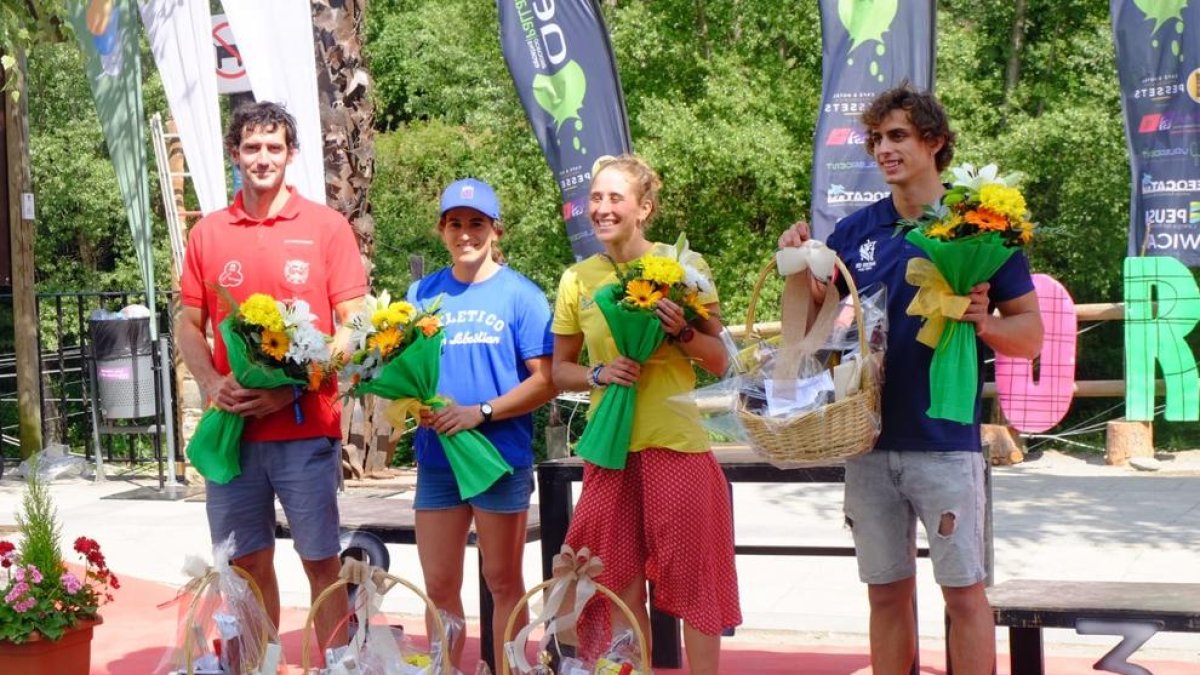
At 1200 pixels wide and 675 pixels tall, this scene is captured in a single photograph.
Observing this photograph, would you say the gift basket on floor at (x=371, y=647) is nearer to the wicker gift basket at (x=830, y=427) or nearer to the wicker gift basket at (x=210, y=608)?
the wicker gift basket at (x=210, y=608)

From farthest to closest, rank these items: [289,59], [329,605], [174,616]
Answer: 1. [289,59]
2. [174,616]
3. [329,605]

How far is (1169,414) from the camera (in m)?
10.9

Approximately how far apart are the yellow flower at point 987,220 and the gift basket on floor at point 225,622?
7.02 ft

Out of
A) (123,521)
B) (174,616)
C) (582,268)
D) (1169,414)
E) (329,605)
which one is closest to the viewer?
(582,268)

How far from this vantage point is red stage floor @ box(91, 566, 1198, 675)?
Answer: 498cm

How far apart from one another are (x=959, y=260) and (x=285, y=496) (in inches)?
80.5

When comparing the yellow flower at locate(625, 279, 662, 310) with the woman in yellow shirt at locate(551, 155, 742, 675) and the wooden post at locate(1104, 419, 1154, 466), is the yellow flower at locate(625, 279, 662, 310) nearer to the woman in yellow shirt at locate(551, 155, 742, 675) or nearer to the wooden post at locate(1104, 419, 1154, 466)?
the woman in yellow shirt at locate(551, 155, 742, 675)

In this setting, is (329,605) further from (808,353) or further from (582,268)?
(808,353)

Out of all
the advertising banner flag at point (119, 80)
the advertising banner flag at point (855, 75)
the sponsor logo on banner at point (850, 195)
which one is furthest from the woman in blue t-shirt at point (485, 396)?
the advertising banner flag at point (119, 80)

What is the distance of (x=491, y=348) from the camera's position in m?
4.28

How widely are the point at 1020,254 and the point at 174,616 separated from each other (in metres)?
4.27

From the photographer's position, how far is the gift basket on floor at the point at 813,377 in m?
3.47

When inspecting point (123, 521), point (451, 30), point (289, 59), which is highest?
point (451, 30)

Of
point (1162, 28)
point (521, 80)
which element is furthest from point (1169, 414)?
point (521, 80)
